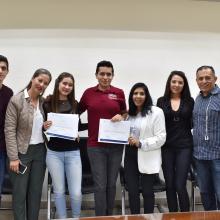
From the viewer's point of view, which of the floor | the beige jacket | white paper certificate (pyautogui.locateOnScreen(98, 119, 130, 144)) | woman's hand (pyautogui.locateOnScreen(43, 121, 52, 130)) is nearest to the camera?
the beige jacket

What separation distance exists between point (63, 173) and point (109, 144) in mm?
509

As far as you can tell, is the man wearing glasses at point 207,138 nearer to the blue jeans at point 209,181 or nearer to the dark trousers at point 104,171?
the blue jeans at point 209,181

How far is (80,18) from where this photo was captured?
4070mm

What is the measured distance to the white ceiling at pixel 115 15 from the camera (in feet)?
13.1

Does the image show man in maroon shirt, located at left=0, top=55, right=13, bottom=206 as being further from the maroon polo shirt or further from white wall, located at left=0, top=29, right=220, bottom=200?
white wall, located at left=0, top=29, right=220, bottom=200

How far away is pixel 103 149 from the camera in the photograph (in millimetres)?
3127

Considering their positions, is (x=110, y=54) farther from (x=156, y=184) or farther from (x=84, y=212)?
(x=84, y=212)

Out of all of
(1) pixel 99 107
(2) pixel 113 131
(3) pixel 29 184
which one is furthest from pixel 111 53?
(3) pixel 29 184

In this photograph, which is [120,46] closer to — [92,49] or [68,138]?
[92,49]

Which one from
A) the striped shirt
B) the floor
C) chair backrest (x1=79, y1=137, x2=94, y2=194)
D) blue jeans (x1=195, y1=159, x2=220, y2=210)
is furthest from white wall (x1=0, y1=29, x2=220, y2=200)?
blue jeans (x1=195, y1=159, x2=220, y2=210)

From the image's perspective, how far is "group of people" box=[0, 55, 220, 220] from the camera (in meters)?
2.95

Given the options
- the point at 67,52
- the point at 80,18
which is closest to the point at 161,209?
the point at 67,52

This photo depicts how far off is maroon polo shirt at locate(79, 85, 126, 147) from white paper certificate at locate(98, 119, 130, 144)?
0.07 m

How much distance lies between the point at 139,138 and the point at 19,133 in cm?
113
